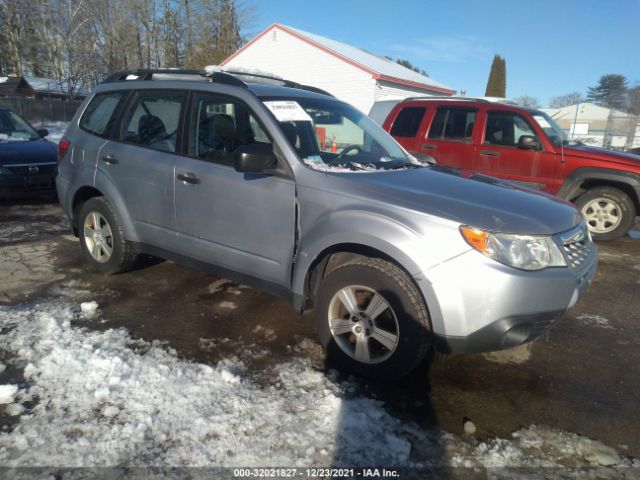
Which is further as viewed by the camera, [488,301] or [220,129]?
[220,129]

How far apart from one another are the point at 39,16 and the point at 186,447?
40.7 metres

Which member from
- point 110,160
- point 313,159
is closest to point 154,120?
point 110,160

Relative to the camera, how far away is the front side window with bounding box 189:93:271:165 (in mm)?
3475

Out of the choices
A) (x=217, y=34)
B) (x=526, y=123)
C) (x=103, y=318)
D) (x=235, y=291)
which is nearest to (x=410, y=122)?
(x=526, y=123)

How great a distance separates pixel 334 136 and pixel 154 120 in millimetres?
1612

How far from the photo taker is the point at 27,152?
7.50m

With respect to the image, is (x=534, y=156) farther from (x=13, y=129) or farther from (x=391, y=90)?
(x=391, y=90)

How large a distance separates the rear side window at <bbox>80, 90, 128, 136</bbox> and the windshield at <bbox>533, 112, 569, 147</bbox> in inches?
219

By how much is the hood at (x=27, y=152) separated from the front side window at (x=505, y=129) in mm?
7098

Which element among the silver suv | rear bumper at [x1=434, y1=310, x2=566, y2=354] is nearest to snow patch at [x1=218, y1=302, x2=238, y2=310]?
the silver suv

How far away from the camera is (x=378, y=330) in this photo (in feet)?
9.30

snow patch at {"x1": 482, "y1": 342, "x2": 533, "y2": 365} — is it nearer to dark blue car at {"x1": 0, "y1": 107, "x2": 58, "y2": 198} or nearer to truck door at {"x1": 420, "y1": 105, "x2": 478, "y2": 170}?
truck door at {"x1": 420, "y1": 105, "x2": 478, "y2": 170}

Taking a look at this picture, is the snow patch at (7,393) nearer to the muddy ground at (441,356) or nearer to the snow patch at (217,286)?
the muddy ground at (441,356)

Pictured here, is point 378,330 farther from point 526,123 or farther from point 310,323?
point 526,123
